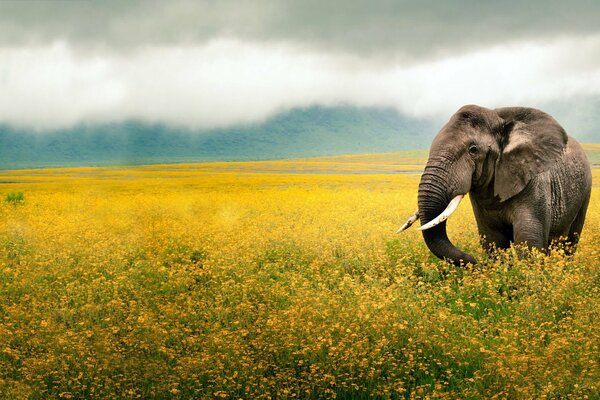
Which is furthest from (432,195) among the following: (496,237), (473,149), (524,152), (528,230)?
(496,237)

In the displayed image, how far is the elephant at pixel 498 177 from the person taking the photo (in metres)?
9.93

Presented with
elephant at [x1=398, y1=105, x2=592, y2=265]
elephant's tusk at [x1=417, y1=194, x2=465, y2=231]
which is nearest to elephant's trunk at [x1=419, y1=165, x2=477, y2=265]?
elephant at [x1=398, y1=105, x2=592, y2=265]

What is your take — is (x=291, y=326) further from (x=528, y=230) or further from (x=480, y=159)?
(x=528, y=230)

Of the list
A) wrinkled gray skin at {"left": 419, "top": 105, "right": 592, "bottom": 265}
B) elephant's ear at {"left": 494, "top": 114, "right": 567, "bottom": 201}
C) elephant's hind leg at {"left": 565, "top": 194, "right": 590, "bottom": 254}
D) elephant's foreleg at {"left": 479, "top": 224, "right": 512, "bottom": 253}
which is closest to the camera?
wrinkled gray skin at {"left": 419, "top": 105, "right": 592, "bottom": 265}

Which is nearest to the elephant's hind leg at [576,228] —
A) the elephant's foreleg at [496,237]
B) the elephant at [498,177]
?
the elephant at [498,177]

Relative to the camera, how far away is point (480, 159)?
33.9 ft

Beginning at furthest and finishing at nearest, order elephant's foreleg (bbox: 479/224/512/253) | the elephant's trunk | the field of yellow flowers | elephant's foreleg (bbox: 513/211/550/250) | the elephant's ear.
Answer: elephant's foreleg (bbox: 479/224/512/253) → elephant's foreleg (bbox: 513/211/550/250) → the elephant's ear → the elephant's trunk → the field of yellow flowers

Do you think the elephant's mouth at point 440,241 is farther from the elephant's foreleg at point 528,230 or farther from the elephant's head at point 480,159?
the elephant's foreleg at point 528,230

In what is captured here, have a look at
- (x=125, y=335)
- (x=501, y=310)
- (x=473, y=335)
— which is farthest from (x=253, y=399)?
(x=501, y=310)

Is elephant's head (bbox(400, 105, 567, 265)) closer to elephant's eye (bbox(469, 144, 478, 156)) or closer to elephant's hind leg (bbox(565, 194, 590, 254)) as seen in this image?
elephant's eye (bbox(469, 144, 478, 156))

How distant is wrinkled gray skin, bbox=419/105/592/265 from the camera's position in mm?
9945

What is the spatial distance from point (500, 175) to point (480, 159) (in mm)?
578

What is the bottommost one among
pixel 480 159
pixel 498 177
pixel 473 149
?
pixel 498 177

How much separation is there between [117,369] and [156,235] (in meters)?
8.69
